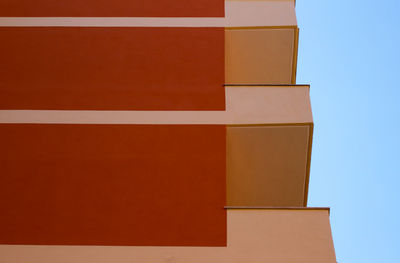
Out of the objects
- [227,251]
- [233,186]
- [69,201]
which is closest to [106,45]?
[69,201]

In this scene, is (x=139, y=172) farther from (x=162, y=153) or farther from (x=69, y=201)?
(x=69, y=201)

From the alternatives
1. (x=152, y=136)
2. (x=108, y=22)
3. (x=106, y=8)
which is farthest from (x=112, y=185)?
(x=106, y=8)

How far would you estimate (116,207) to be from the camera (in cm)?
657

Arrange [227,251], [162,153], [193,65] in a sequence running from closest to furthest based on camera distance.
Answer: [227,251], [162,153], [193,65]

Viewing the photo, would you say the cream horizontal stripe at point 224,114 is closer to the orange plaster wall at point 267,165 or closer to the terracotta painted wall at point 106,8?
the orange plaster wall at point 267,165

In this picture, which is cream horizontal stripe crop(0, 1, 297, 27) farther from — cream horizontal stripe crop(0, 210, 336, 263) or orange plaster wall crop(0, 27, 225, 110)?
cream horizontal stripe crop(0, 210, 336, 263)

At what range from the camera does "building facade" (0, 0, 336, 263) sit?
20.5 ft

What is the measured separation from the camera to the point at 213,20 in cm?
873

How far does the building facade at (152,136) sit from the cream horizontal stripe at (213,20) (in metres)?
0.03

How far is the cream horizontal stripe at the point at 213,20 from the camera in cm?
848

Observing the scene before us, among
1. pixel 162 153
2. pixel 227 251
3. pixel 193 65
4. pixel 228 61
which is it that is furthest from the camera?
pixel 228 61

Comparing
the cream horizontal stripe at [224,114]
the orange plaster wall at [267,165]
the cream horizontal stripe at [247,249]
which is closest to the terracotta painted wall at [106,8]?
the cream horizontal stripe at [224,114]

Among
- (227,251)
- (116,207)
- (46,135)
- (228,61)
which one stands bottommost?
(227,251)

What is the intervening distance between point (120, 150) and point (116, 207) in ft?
3.20
